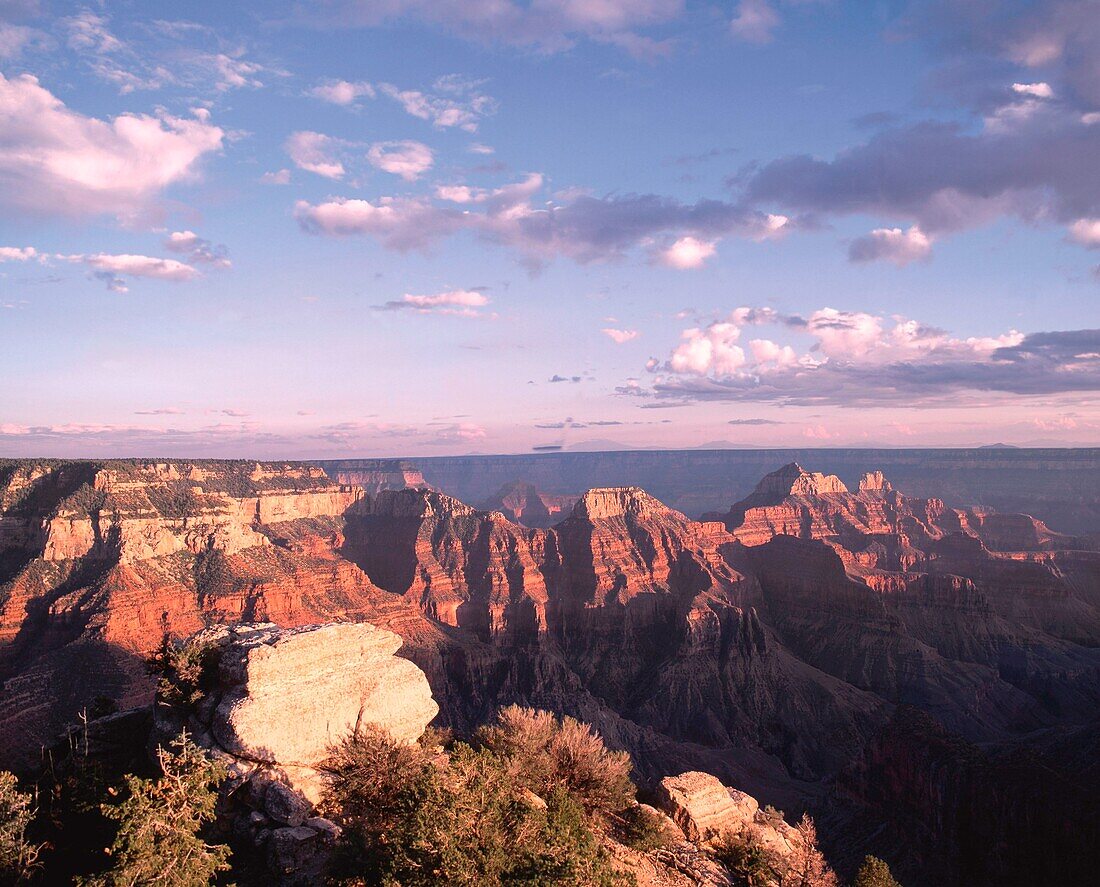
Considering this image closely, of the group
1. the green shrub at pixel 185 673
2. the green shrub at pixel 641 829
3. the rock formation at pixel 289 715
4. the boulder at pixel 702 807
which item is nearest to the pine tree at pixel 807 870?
the boulder at pixel 702 807

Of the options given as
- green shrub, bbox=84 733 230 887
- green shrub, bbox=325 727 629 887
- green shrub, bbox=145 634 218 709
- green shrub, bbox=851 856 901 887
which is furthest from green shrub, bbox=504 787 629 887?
green shrub, bbox=851 856 901 887

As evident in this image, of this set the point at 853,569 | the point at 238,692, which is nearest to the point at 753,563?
the point at 853,569

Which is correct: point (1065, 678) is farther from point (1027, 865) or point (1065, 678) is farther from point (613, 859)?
point (613, 859)

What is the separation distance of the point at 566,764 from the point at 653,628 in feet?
264

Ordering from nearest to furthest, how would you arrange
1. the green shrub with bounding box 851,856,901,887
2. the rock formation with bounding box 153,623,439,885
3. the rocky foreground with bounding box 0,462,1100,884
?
the rock formation with bounding box 153,623,439,885
the green shrub with bounding box 851,856,901,887
the rocky foreground with bounding box 0,462,1100,884

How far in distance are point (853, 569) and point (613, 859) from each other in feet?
376

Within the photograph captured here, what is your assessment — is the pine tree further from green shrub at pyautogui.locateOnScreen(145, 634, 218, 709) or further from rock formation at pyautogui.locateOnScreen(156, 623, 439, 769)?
green shrub at pyautogui.locateOnScreen(145, 634, 218, 709)

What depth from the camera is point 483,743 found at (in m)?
31.5

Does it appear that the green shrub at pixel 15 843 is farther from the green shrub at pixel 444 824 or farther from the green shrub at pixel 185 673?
→ the green shrub at pixel 444 824

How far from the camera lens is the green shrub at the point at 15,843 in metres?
17.1

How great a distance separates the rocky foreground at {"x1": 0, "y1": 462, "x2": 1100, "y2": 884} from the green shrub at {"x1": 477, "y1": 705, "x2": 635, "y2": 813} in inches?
738

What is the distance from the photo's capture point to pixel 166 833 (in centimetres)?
1694

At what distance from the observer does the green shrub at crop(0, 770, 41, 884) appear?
1706cm

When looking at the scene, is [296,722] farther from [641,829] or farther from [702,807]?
[702,807]
